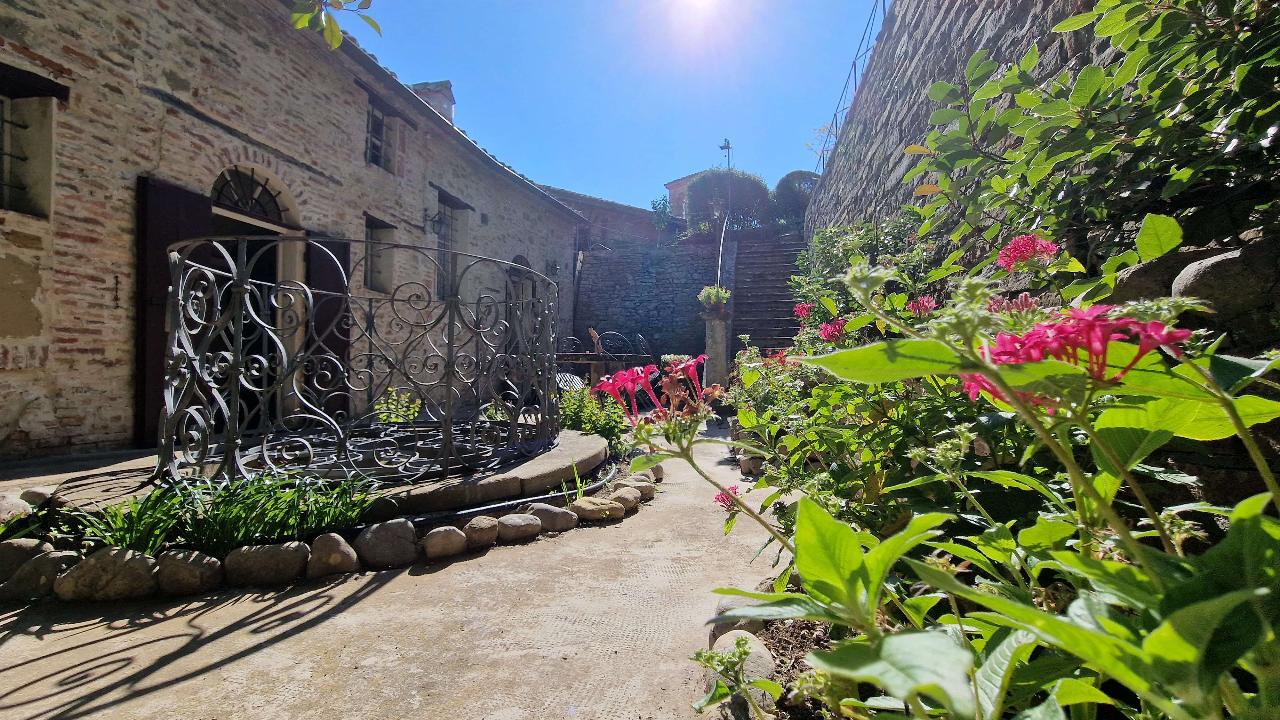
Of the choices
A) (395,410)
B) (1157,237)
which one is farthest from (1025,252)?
(395,410)

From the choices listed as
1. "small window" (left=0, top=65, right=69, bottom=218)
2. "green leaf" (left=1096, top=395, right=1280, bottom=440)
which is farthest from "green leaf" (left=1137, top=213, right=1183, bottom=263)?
"small window" (left=0, top=65, right=69, bottom=218)

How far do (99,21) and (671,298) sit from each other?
11382 millimetres

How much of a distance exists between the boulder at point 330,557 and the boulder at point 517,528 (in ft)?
2.45

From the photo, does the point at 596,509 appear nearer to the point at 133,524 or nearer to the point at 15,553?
the point at 133,524

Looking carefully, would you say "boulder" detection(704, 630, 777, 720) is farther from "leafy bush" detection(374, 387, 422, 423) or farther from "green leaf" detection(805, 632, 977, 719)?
"leafy bush" detection(374, 387, 422, 423)

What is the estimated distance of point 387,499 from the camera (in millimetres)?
2977

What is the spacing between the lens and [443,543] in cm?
285

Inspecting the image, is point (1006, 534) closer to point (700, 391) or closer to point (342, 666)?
point (700, 391)

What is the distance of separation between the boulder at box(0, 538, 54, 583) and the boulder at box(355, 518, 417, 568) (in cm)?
126

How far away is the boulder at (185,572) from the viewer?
2.35 metres

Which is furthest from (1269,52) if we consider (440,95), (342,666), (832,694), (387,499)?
(440,95)

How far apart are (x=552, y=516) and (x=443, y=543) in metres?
0.67

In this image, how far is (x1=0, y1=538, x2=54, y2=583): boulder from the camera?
2.36 m

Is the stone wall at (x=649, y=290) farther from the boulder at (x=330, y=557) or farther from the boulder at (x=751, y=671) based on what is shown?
the boulder at (x=751, y=671)
